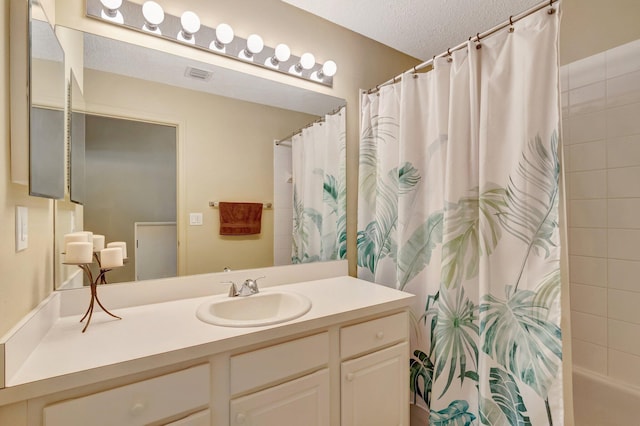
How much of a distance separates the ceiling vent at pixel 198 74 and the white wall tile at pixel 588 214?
219 cm

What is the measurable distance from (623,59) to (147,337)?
2.59 meters

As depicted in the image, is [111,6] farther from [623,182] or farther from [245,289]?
[623,182]

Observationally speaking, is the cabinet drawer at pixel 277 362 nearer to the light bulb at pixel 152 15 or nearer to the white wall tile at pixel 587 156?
the light bulb at pixel 152 15

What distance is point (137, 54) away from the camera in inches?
52.2

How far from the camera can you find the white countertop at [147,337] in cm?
79

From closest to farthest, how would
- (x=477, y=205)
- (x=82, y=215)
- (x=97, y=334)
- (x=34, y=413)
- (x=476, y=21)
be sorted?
(x=34, y=413) → (x=97, y=334) → (x=82, y=215) → (x=477, y=205) → (x=476, y=21)

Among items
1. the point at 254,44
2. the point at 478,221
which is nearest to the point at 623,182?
the point at 478,221

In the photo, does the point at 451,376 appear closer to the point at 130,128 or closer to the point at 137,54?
the point at 130,128

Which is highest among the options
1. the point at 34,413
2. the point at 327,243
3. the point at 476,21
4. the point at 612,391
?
the point at 476,21

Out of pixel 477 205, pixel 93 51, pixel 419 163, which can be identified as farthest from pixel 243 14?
pixel 477 205

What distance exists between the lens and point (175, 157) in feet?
4.58

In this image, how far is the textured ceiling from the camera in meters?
1.68

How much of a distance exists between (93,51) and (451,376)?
219 cm

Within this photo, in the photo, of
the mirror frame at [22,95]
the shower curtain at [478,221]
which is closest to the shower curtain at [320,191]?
the shower curtain at [478,221]
